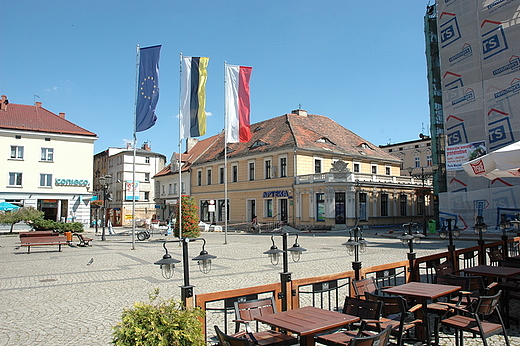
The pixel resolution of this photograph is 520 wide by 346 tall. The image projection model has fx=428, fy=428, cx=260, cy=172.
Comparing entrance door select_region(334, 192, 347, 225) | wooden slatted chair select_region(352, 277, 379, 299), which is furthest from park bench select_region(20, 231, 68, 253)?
entrance door select_region(334, 192, 347, 225)

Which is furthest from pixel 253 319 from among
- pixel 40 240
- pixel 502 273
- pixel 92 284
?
pixel 40 240

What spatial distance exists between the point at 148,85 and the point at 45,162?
26.6 m

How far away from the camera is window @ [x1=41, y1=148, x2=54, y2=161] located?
40.4 meters

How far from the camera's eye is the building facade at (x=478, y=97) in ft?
78.9

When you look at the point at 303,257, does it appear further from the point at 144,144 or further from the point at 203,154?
the point at 144,144

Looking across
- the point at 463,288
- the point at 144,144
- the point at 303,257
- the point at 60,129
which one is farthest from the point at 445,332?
Answer: the point at 144,144

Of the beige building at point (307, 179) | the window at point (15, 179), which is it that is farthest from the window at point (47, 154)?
the beige building at point (307, 179)

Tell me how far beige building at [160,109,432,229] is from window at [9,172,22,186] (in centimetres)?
1795

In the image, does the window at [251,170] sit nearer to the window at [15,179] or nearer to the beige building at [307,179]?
the beige building at [307,179]

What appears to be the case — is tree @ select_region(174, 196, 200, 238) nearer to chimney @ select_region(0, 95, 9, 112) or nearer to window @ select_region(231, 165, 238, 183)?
window @ select_region(231, 165, 238, 183)

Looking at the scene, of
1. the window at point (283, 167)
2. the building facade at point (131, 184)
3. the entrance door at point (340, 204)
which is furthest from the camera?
the building facade at point (131, 184)

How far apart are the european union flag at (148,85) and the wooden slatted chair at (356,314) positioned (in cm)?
1513

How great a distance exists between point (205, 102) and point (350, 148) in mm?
25717

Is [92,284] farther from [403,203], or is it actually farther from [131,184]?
[131,184]
